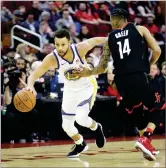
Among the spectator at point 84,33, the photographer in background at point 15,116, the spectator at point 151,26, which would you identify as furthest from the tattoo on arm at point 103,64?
the spectator at point 151,26

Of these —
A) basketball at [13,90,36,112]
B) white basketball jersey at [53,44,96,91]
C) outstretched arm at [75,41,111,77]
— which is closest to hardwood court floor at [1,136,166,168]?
basketball at [13,90,36,112]

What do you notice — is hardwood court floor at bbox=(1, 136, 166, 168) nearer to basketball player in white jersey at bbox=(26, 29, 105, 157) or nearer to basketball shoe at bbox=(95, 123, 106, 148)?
basketball shoe at bbox=(95, 123, 106, 148)

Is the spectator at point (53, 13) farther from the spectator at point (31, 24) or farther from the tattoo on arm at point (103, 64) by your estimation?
the tattoo on arm at point (103, 64)

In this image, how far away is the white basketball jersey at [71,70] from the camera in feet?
22.0

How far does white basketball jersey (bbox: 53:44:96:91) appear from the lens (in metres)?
6.71

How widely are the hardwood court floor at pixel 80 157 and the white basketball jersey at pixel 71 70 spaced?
0.92 m

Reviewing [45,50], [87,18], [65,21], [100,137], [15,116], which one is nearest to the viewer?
[100,137]

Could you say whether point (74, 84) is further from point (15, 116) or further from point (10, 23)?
point (10, 23)

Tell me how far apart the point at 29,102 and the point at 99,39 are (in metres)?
1.18

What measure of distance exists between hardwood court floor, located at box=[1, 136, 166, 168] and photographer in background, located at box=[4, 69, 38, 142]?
42 cm

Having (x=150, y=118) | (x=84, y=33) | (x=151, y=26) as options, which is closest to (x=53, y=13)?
(x=84, y=33)

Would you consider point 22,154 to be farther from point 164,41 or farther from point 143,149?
point 164,41

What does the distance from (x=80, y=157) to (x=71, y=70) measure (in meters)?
1.13

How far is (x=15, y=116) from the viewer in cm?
923
